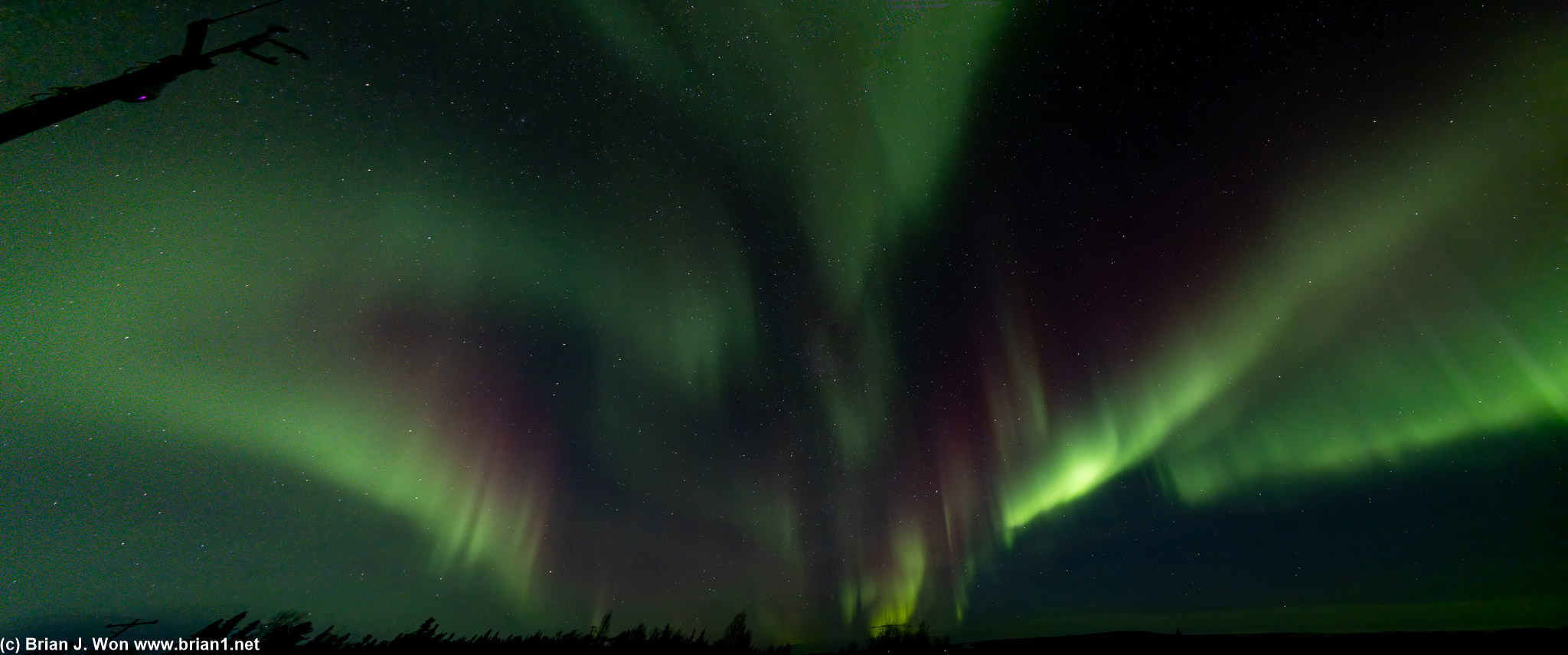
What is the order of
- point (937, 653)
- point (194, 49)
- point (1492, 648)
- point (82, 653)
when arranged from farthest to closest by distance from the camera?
point (937, 653) < point (1492, 648) < point (82, 653) < point (194, 49)

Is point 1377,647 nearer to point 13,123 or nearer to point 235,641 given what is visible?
point 13,123

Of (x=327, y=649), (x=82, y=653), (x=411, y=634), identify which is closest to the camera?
(x=82, y=653)

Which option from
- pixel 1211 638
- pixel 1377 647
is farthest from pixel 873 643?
pixel 1377 647

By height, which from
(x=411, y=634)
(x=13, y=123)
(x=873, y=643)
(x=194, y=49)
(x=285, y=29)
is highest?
(x=285, y=29)

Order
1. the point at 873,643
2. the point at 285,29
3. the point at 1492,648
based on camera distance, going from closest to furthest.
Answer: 1. the point at 285,29
2. the point at 1492,648
3. the point at 873,643

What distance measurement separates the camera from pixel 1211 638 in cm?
4969

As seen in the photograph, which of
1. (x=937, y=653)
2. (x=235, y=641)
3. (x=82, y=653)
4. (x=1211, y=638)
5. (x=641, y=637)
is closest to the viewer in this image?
(x=82, y=653)

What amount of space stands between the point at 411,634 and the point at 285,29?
255ft

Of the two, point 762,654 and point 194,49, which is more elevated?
point 194,49

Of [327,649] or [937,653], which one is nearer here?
[327,649]

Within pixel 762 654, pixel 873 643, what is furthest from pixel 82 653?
pixel 873 643

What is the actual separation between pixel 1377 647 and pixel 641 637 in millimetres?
103738

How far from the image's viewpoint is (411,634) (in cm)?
6606

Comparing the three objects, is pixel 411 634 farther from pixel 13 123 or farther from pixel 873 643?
pixel 873 643
